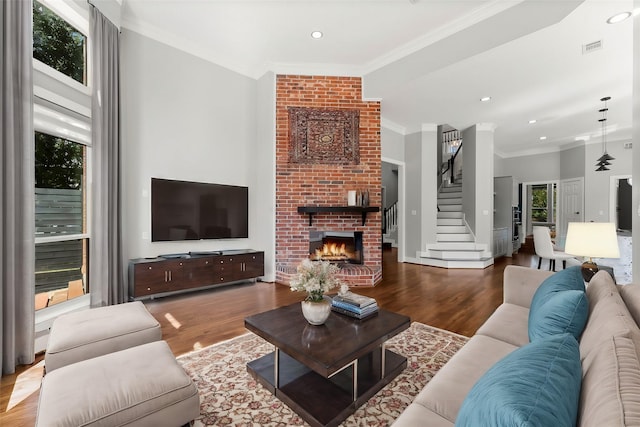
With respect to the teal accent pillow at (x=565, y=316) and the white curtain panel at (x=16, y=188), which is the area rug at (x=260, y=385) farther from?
the white curtain panel at (x=16, y=188)

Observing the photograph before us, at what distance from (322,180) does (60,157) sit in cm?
332

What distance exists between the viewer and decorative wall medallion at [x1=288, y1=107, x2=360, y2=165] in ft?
15.6

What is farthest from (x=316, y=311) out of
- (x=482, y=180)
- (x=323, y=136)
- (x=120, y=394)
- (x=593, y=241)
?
(x=482, y=180)

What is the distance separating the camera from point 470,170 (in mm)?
6895

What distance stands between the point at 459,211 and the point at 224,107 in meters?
6.28

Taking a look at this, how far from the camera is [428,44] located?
4016mm

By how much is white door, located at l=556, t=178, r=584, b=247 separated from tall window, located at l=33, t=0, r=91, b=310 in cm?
1038

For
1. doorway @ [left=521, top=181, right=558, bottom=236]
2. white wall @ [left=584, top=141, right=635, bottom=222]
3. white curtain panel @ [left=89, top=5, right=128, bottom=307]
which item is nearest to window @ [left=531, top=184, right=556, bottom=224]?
doorway @ [left=521, top=181, right=558, bottom=236]

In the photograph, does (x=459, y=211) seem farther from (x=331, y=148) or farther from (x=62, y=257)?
(x=62, y=257)

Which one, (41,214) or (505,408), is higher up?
(41,214)

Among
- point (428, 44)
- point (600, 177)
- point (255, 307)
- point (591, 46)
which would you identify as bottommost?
point (255, 307)

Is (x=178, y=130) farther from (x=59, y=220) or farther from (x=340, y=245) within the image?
(x=340, y=245)

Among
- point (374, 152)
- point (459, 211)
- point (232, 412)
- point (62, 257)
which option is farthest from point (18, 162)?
point (459, 211)

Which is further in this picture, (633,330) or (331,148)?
(331,148)
